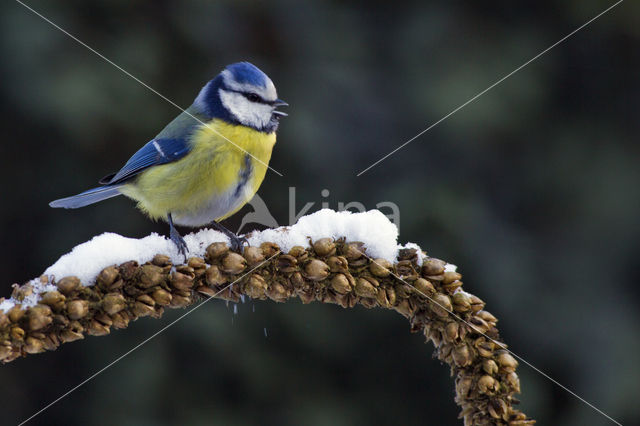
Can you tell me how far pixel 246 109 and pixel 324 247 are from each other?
634 mm

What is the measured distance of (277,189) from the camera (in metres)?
2.05

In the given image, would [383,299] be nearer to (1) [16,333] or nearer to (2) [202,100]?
(1) [16,333]

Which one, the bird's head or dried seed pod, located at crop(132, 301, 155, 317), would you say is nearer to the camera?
dried seed pod, located at crop(132, 301, 155, 317)

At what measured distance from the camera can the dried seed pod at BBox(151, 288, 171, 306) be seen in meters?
0.78

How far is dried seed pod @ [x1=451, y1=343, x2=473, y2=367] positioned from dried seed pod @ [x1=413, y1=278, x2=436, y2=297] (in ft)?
0.25

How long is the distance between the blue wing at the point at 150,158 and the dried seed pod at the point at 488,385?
0.84m

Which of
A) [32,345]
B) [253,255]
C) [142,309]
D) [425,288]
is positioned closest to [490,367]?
[425,288]

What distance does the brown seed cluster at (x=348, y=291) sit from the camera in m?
0.78

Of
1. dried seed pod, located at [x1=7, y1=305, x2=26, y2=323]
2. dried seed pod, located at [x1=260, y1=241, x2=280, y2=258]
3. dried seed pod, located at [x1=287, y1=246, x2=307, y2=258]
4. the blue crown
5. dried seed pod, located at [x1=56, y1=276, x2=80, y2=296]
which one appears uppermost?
→ the blue crown

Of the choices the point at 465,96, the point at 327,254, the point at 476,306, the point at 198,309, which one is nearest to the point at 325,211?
the point at 327,254

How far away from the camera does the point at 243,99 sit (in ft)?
4.52

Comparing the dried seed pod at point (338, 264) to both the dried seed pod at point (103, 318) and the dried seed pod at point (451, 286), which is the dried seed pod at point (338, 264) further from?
the dried seed pod at point (103, 318)

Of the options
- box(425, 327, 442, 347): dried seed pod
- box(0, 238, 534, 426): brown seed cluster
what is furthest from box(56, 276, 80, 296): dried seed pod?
box(425, 327, 442, 347): dried seed pod

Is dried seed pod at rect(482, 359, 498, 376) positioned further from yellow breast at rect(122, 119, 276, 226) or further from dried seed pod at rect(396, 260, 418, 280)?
yellow breast at rect(122, 119, 276, 226)
